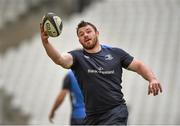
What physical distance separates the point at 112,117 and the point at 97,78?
0.48 meters

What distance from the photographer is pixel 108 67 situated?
7.73 m

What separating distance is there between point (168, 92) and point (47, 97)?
A: 10.3 feet

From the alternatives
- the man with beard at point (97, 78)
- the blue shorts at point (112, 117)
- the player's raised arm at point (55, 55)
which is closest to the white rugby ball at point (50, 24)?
the player's raised arm at point (55, 55)

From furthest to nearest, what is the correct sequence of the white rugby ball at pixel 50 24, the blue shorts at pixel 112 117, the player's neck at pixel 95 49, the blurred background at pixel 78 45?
the blurred background at pixel 78 45 → the player's neck at pixel 95 49 → the blue shorts at pixel 112 117 → the white rugby ball at pixel 50 24

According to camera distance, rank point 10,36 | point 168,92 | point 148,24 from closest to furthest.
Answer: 1. point 168,92
2. point 148,24
3. point 10,36

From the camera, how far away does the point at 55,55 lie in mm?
7496

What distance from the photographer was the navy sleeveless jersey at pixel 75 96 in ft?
34.8

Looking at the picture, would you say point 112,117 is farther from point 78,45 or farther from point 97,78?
point 78,45

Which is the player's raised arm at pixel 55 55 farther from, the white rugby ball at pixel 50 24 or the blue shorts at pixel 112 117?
the blue shorts at pixel 112 117

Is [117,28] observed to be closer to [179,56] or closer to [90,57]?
[179,56]

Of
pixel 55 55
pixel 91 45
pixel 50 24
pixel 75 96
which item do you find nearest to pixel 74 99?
pixel 75 96

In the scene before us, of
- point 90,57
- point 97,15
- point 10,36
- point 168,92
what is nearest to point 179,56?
point 168,92

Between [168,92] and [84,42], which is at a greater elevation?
[84,42]

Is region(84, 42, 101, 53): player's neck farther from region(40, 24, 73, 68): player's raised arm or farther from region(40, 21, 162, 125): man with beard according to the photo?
region(40, 24, 73, 68): player's raised arm
